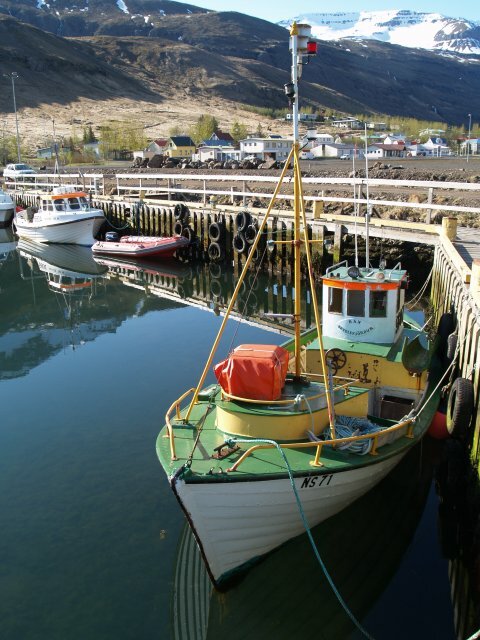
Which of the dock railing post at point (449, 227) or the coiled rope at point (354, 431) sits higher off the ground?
the dock railing post at point (449, 227)

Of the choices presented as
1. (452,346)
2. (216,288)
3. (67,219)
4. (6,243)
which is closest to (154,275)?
(216,288)

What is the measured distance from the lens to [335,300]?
11086mm

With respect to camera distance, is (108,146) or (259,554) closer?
(259,554)

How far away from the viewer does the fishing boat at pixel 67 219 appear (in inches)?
1389

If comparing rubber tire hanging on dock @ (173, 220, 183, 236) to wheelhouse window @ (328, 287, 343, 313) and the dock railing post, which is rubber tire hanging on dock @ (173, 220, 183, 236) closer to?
the dock railing post

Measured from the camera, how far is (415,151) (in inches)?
3856

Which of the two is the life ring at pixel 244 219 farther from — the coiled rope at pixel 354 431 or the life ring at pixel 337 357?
the coiled rope at pixel 354 431

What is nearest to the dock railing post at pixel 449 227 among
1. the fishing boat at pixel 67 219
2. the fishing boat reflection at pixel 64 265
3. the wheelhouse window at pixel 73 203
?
the fishing boat reflection at pixel 64 265

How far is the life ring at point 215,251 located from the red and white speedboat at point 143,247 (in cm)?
191

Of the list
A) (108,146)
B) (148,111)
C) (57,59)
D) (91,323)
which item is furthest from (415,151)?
(57,59)

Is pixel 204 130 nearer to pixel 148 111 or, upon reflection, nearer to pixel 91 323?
pixel 148 111

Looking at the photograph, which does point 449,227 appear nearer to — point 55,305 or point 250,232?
point 250,232

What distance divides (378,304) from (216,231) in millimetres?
18597

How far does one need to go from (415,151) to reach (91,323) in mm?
87967
